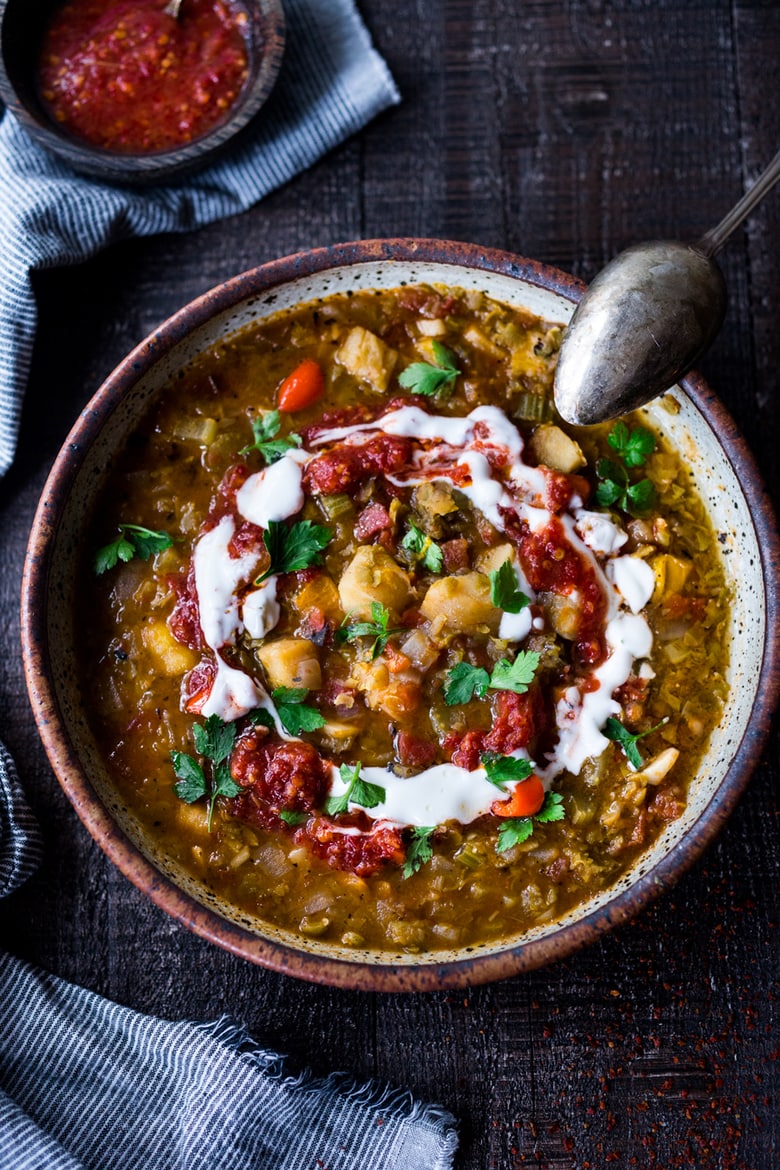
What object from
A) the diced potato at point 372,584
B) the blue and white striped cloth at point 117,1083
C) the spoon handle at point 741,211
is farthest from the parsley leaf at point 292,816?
the spoon handle at point 741,211

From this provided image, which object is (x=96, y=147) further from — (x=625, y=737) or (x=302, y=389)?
(x=625, y=737)

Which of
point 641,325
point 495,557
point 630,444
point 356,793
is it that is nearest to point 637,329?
point 641,325

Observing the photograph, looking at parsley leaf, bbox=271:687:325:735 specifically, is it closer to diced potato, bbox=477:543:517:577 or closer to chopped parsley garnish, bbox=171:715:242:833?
chopped parsley garnish, bbox=171:715:242:833

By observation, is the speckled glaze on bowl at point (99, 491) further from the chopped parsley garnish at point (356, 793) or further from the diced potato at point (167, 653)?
the chopped parsley garnish at point (356, 793)

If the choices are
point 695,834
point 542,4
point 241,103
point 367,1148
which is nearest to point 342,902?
point 367,1148

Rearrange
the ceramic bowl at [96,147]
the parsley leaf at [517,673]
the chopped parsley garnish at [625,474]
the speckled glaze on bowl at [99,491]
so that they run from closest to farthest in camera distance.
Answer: the speckled glaze on bowl at [99,491], the parsley leaf at [517,673], the chopped parsley garnish at [625,474], the ceramic bowl at [96,147]
